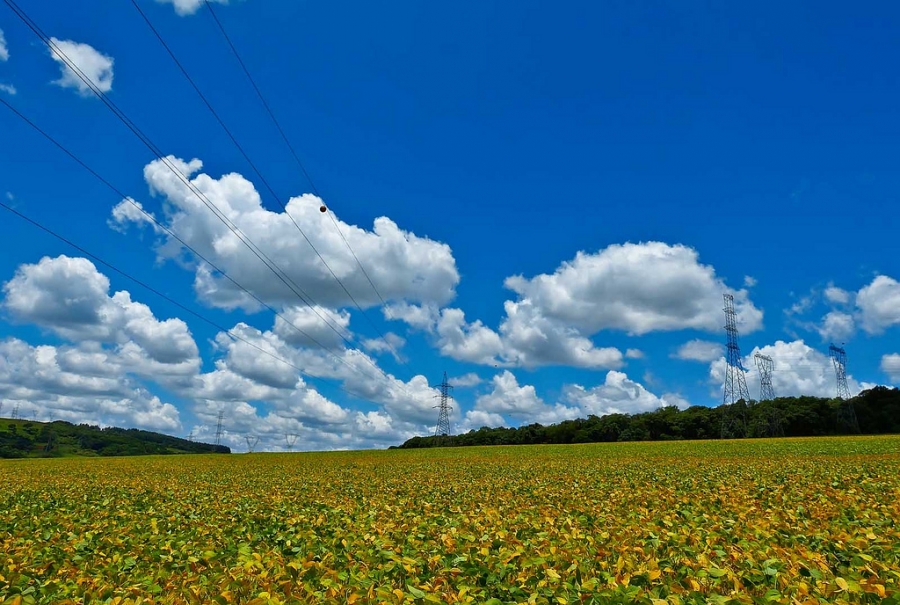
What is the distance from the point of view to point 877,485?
51.8 feet

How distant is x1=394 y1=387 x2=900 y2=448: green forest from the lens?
103812 millimetres

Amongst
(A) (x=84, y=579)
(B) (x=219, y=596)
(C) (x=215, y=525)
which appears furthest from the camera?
(C) (x=215, y=525)

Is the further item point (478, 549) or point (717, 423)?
point (717, 423)

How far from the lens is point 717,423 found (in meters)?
113

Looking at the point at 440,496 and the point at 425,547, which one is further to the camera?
the point at 440,496

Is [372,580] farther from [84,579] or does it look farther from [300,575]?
[84,579]

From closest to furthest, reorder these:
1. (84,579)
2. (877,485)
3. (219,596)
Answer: (219,596) < (84,579) < (877,485)

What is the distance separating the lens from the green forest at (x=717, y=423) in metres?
104

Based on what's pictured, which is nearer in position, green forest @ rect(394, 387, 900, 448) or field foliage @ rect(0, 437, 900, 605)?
field foliage @ rect(0, 437, 900, 605)

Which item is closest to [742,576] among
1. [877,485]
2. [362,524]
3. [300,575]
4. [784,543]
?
[784,543]

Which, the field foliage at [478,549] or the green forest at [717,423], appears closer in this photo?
the field foliage at [478,549]

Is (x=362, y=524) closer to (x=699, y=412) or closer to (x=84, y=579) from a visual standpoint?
(x=84, y=579)

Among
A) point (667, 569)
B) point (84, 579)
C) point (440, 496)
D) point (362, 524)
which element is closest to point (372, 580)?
point (667, 569)

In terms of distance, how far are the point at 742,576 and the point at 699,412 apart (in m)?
126
